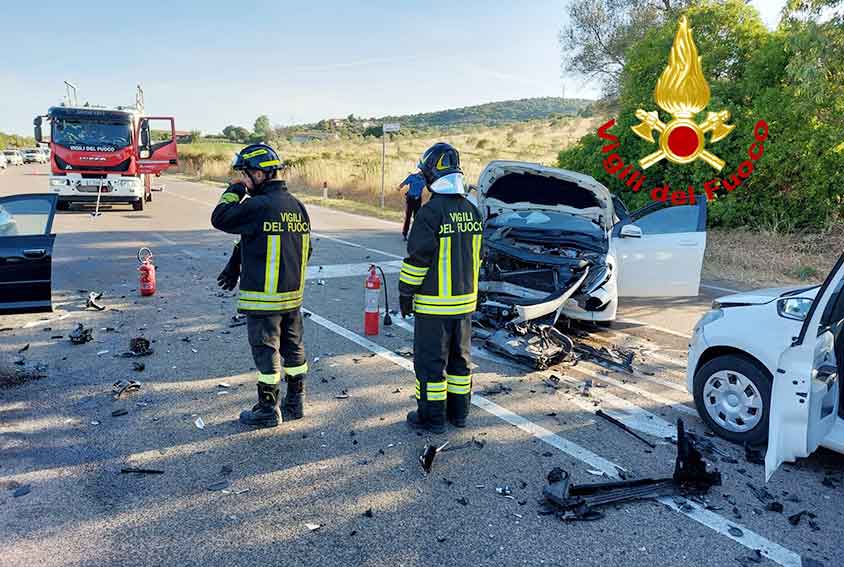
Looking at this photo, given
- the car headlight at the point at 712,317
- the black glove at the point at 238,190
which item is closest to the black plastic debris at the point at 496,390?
the car headlight at the point at 712,317

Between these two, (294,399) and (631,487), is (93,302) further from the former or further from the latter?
(631,487)

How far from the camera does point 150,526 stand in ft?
10.4

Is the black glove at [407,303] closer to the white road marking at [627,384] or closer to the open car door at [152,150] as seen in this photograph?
the white road marking at [627,384]

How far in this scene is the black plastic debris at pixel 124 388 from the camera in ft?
16.0

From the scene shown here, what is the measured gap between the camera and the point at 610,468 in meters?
3.92

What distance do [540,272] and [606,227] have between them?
107 cm

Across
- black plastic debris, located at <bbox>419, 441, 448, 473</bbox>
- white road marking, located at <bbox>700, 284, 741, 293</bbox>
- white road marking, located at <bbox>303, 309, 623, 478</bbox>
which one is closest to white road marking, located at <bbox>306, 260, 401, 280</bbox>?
white road marking, located at <bbox>303, 309, 623, 478</bbox>

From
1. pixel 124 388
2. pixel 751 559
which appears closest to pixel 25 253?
pixel 124 388

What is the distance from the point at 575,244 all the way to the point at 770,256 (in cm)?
636

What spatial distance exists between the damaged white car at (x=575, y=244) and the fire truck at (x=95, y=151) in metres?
13.1

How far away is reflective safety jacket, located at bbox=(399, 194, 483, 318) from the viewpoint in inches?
163

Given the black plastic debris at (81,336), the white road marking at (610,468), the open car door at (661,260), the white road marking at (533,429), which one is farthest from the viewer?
the open car door at (661,260)

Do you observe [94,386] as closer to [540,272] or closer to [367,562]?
[367,562]

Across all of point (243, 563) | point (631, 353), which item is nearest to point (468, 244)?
point (243, 563)
